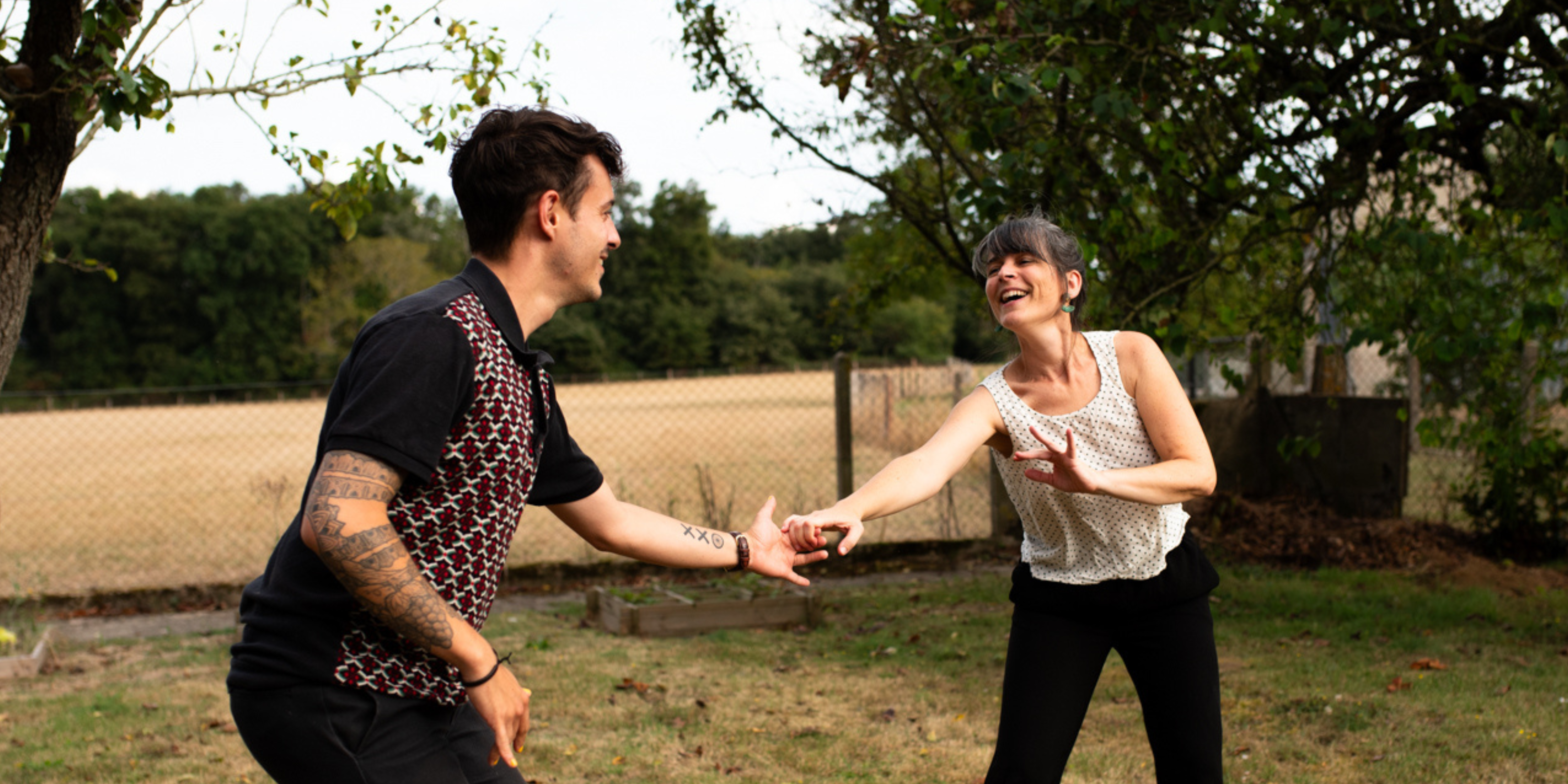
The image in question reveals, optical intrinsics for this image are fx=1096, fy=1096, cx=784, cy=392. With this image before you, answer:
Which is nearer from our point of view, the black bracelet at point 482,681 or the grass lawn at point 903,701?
the black bracelet at point 482,681

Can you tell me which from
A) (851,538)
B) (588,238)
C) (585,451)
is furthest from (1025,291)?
(585,451)

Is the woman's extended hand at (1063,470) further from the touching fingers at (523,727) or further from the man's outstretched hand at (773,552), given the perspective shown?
the touching fingers at (523,727)

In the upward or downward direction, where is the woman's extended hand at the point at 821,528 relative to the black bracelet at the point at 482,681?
upward

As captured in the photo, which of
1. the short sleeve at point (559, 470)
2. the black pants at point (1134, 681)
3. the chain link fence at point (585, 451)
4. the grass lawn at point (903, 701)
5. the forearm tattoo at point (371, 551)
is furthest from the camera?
the chain link fence at point (585, 451)

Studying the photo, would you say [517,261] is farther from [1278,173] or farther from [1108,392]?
[1278,173]

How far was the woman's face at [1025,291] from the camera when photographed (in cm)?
305

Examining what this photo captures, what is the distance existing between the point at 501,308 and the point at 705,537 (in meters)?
0.96

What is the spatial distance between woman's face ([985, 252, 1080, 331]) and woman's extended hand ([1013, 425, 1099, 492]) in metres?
0.38

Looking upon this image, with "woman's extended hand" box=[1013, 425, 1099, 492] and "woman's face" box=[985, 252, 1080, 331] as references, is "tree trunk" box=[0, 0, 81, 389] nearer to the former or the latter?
"woman's face" box=[985, 252, 1080, 331]

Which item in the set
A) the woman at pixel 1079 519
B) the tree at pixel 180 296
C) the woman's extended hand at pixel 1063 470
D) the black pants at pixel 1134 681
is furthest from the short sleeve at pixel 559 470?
the tree at pixel 180 296

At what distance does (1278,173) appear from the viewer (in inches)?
222

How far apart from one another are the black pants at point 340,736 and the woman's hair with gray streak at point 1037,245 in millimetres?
1943

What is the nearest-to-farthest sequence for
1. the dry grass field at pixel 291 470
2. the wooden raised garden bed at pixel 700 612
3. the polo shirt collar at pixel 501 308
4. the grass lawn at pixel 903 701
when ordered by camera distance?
the polo shirt collar at pixel 501 308, the grass lawn at pixel 903 701, the wooden raised garden bed at pixel 700 612, the dry grass field at pixel 291 470

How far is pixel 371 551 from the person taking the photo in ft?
6.08
